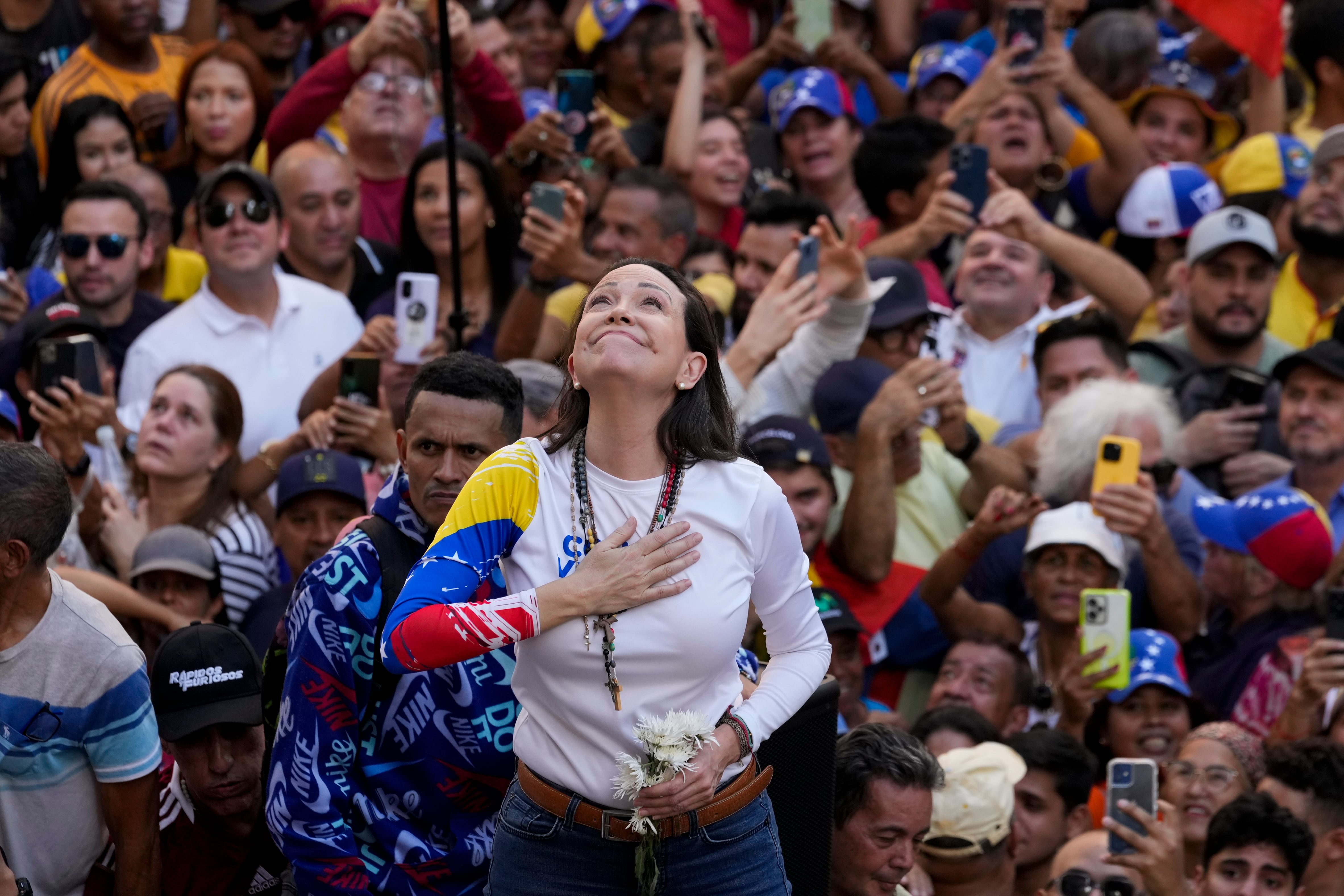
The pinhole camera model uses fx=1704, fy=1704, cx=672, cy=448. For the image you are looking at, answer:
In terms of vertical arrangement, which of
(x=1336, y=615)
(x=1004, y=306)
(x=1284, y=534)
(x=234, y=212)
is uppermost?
(x=234, y=212)

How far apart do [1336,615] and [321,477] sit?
330 cm

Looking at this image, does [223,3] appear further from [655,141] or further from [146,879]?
[146,879]

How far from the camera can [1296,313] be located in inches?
293

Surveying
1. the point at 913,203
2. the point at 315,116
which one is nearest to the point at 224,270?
the point at 315,116

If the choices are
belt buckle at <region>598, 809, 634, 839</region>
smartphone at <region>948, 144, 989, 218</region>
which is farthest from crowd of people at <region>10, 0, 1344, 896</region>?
smartphone at <region>948, 144, 989, 218</region>

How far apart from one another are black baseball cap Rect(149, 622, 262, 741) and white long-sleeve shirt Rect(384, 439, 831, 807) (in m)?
1.37

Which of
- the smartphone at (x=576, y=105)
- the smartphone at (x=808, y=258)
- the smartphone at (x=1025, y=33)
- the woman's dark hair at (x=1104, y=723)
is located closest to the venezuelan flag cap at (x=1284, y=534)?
the woman's dark hair at (x=1104, y=723)

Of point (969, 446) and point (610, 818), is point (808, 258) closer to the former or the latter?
point (969, 446)

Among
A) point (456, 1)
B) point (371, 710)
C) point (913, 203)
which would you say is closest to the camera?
point (371, 710)

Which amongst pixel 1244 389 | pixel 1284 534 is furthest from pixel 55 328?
pixel 1244 389

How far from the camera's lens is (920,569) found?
633 centimetres

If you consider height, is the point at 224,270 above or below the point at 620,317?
below

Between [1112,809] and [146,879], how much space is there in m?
2.52

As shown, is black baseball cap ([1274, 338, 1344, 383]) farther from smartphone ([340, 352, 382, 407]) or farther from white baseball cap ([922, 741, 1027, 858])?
smartphone ([340, 352, 382, 407])
